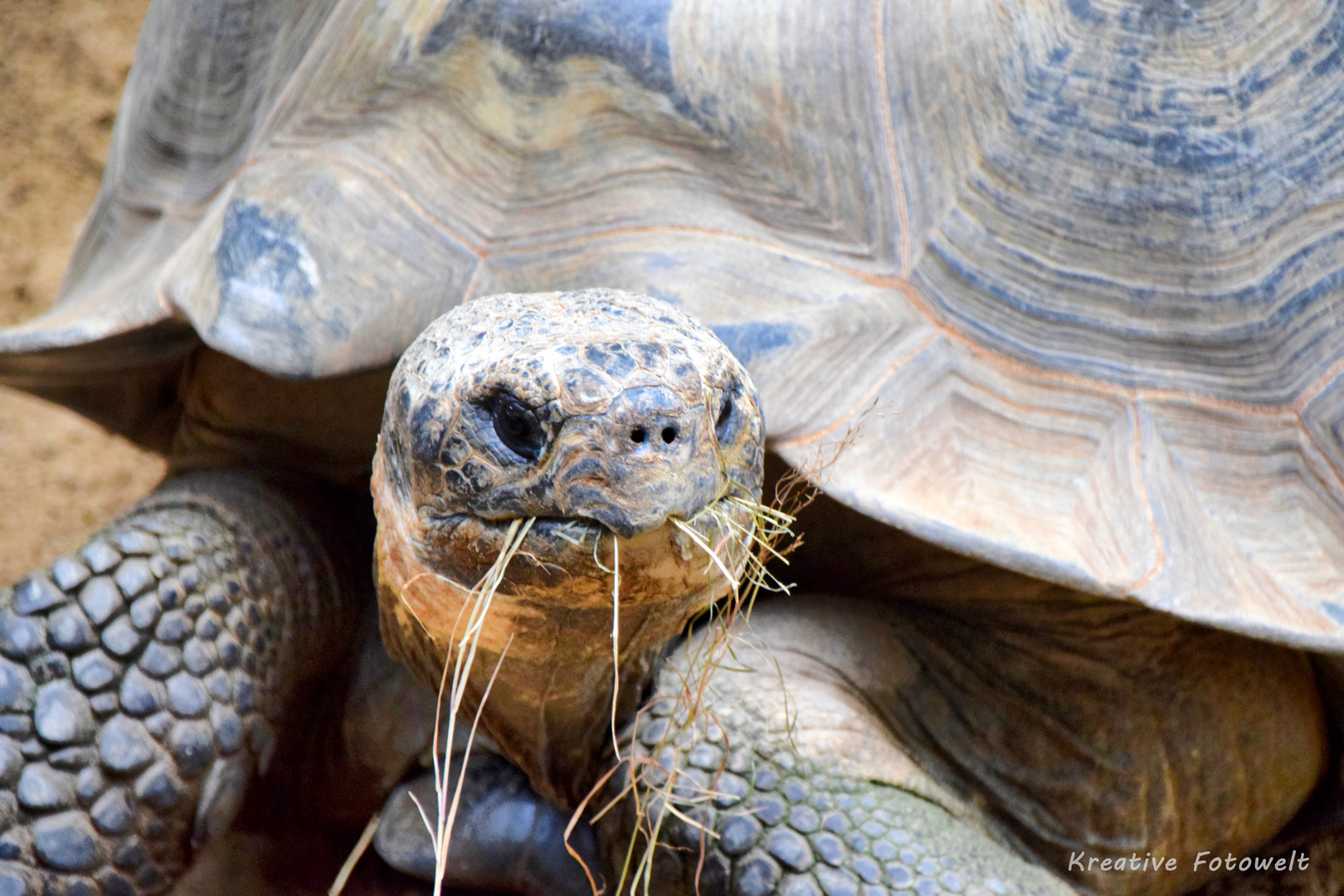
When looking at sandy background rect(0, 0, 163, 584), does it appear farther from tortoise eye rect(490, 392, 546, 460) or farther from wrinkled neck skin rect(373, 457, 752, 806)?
tortoise eye rect(490, 392, 546, 460)

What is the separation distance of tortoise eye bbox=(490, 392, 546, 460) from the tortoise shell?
1.78 feet

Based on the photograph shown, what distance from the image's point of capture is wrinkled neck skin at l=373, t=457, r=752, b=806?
1.32 meters

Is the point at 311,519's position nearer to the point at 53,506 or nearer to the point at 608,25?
the point at 608,25

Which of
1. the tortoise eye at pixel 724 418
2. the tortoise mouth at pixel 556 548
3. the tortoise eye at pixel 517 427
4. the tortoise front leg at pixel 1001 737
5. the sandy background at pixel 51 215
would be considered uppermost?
the tortoise eye at pixel 724 418

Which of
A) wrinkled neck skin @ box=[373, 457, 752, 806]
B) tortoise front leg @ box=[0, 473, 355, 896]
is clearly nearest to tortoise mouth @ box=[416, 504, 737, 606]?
wrinkled neck skin @ box=[373, 457, 752, 806]

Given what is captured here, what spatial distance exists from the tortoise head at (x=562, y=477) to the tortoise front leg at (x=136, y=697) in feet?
1.60

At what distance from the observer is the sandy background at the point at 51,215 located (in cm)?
374

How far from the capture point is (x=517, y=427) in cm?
133

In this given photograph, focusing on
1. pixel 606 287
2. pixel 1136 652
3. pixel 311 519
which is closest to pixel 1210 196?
pixel 1136 652

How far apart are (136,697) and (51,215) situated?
3.18 metres

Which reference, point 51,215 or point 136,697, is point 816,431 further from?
point 51,215

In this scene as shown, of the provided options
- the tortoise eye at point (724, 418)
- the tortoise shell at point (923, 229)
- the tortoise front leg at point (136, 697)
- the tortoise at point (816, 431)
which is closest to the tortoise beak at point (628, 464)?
the tortoise eye at point (724, 418)

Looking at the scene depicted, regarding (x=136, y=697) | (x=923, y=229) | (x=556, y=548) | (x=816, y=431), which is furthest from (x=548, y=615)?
(x=923, y=229)

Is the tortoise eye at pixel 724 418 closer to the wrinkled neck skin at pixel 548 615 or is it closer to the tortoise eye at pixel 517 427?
the wrinkled neck skin at pixel 548 615
